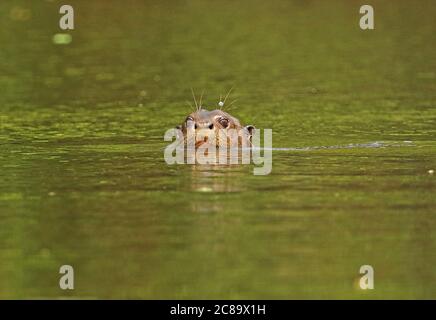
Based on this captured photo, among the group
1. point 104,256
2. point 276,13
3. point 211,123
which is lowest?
point 104,256

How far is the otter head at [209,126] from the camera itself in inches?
632

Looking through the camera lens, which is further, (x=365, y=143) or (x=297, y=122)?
(x=297, y=122)

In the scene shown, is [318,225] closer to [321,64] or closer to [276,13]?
[321,64]

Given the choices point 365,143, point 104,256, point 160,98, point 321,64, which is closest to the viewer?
point 104,256

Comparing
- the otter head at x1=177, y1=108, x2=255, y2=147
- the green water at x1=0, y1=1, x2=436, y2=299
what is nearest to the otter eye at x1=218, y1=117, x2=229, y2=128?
the otter head at x1=177, y1=108, x2=255, y2=147

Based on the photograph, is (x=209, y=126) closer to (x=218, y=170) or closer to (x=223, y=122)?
(x=223, y=122)

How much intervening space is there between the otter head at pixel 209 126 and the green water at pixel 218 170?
530 mm

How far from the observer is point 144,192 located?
46.7 feet

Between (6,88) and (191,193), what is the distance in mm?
11083

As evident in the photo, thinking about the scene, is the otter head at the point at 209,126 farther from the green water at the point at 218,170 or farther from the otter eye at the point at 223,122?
the green water at the point at 218,170

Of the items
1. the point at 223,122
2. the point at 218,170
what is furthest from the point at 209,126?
the point at 218,170

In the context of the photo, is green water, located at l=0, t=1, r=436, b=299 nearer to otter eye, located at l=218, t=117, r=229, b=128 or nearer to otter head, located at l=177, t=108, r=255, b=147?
otter head, located at l=177, t=108, r=255, b=147

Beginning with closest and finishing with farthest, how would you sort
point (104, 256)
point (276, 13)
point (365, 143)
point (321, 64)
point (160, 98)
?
point (104, 256), point (365, 143), point (160, 98), point (321, 64), point (276, 13)

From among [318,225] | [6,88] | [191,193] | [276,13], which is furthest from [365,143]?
[276,13]
